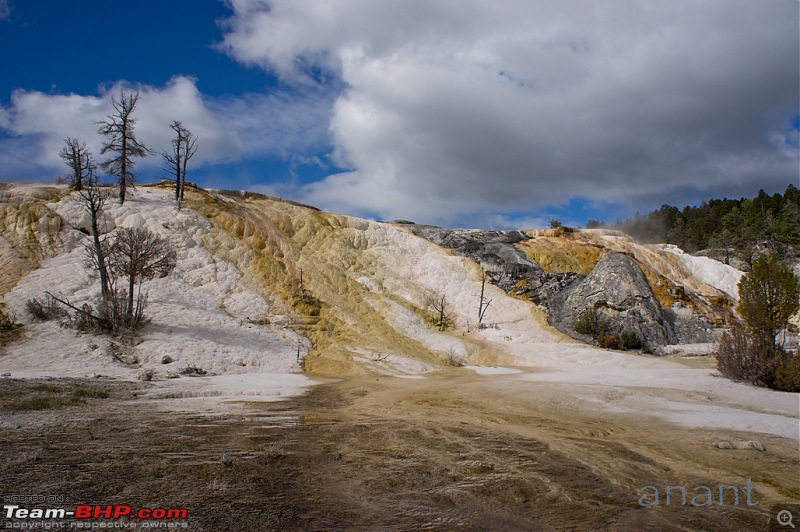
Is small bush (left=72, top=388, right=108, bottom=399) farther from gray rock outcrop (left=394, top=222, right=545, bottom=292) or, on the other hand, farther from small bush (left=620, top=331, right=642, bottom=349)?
gray rock outcrop (left=394, top=222, right=545, bottom=292)

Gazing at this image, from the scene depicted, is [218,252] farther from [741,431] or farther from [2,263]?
[741,431]

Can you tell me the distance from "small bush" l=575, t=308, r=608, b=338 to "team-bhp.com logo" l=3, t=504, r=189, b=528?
30743 mm

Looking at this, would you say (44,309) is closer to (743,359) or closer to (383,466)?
(383,466)

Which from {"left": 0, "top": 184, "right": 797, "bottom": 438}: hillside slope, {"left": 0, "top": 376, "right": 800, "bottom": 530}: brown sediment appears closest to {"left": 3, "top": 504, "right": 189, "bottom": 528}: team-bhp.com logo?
{"left": 0, "top": 376, "right": 800, "bottom": 530}: brown sediment

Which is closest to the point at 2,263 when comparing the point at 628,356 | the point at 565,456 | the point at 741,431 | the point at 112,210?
the point at 112,210

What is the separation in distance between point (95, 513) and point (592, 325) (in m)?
31.6

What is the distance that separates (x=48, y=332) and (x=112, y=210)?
42.6ft

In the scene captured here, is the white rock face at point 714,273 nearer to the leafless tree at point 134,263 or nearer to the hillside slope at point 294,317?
the hillside slope at point 294,317

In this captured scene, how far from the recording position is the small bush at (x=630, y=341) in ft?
95.0

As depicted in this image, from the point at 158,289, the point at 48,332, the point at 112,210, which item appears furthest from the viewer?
the point at 112,210

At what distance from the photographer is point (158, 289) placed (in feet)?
82.4

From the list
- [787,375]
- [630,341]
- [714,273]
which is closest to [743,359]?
[787,375]

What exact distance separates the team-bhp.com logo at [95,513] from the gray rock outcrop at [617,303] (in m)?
30.6

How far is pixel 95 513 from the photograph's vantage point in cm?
391
